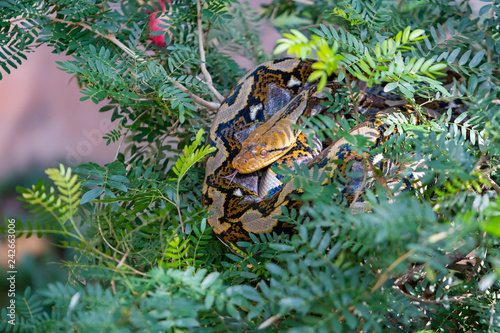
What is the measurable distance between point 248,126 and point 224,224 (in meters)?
0.56

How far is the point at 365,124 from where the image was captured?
1.15 m

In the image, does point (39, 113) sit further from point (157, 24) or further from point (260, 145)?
point (260, 145)

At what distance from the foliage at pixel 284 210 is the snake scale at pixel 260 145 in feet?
0.25

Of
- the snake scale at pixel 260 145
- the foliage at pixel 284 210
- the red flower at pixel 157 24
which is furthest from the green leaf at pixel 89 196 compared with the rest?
the red flower at pixel 157 24

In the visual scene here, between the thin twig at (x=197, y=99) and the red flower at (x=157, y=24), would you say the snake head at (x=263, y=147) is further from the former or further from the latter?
the red flower at (x=157, y=24)

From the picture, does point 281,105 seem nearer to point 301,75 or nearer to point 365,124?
point 301,75

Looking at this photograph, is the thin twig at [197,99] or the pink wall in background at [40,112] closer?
the thin twig at [197,99]

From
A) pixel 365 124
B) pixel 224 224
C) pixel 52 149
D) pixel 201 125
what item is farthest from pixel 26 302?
pixel 52 149

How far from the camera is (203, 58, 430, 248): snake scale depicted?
3.64ft

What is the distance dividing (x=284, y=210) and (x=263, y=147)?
2.30ft

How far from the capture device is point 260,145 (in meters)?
1.46

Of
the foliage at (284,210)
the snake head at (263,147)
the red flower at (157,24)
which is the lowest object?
the snake head at (263,147)

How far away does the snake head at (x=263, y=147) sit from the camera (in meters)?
1.39

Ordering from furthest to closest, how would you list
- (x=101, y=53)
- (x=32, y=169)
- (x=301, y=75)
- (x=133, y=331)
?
(x=32, y=169) → (x=301, y=75) → (x=101, y=53) → (x=133, y=331)
